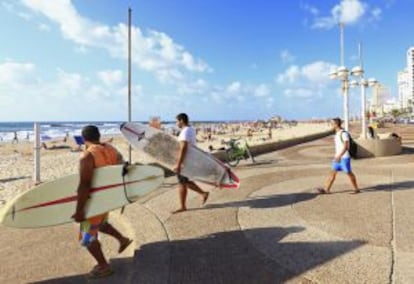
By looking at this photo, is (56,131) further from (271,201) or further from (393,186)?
(393,186)

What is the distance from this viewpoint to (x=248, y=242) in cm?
456

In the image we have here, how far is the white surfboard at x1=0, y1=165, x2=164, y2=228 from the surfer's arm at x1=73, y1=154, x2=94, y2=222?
0.10 metres

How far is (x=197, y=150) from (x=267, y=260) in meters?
3.34

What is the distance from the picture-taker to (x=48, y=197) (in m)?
4.21

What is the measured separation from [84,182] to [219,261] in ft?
5.67

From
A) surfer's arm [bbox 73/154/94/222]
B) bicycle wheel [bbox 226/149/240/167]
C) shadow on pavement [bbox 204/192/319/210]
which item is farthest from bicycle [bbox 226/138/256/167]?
surfer's arm [bbox 73/154/94/222]

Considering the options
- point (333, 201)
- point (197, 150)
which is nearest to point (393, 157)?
point (333, 201)

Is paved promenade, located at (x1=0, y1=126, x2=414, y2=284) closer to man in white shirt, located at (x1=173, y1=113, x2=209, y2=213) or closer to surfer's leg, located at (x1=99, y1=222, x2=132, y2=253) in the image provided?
surfer's leg, located at (x1=99, y1=222, x2=132, y2=253)

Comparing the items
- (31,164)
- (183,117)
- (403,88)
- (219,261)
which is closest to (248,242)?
(219,261)

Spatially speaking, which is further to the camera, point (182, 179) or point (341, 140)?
point (341, 140)

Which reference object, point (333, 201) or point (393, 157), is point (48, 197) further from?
point (393, 157)

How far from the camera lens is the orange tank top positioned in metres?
3.86

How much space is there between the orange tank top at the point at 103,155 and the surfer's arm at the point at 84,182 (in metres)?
0.09

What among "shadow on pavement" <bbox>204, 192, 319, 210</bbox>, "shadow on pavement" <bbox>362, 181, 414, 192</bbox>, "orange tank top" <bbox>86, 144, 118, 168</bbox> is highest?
"orange tank top" <bbox>86, 144, 118, 168</bbox>
